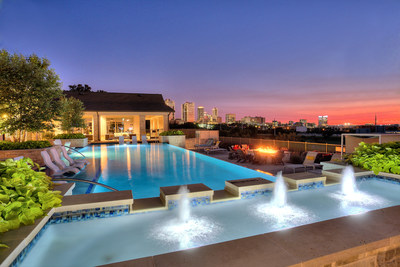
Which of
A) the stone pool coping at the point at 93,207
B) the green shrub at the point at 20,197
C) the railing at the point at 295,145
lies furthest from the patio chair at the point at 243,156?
the green shrub at the point at 20,197

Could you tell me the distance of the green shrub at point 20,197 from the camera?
8.88 feet

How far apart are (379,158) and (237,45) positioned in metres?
20.0

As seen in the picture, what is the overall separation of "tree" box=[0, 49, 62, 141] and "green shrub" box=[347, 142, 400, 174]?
12344 millimetres

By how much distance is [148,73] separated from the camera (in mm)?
37000

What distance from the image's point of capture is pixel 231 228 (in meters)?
3.42

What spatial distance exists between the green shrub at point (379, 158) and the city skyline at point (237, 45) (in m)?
11.3

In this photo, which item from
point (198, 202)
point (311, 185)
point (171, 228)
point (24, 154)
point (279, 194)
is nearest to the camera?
point (171, 228)

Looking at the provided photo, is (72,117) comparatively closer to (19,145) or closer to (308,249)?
(19,145)

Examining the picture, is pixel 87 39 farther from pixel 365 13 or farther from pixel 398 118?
pixel 398 118

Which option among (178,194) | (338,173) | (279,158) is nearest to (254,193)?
(178,194)

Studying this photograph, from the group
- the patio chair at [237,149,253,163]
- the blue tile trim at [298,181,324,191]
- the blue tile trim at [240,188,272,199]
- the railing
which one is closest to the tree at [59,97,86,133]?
the railing

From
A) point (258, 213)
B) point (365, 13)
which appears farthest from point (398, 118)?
point (258, 213)

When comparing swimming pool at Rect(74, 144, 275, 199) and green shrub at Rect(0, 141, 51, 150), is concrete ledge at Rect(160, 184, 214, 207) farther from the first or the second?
green shrub at Rect(0, 141, 51, 150)

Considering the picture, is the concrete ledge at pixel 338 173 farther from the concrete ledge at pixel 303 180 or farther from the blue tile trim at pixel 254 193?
the blue tile trim at pixel 254 193
